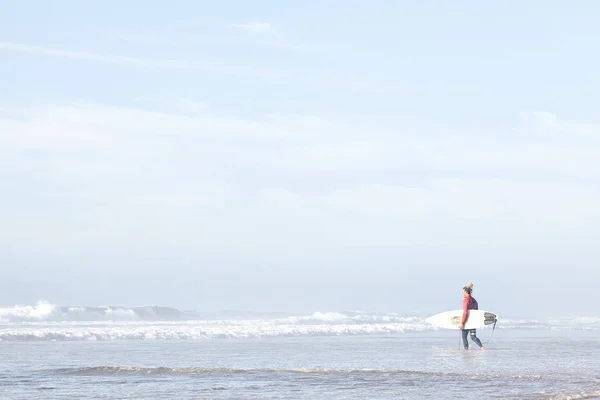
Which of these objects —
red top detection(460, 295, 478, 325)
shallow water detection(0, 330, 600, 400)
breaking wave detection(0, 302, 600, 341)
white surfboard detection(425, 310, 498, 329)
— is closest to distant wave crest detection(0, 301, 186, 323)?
breaking wave detection(0, 302, 600, 341)

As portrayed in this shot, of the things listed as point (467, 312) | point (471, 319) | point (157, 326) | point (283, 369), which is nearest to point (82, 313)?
point (157, 326)

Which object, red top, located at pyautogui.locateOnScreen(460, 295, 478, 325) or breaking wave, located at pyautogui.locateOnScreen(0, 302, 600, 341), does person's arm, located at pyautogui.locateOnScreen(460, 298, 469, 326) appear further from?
breaking wave, located at pyautogui.locateOnScreen(0, 302, 600, 341)

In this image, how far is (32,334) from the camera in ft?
98.8

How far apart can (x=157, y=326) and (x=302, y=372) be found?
88.3ft

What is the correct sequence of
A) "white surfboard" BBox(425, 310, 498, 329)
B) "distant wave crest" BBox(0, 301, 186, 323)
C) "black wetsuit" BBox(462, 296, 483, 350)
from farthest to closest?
"distant wave crest" BBox(0, 301, 186, 323) < "white surfboard" BBox(425, 310, 498, 329) < "black wetsuit" BBox(462, 296, 483, 350)

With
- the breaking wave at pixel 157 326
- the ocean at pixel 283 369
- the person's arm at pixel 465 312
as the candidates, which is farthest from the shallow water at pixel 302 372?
the breaking wave at pixel 157 326

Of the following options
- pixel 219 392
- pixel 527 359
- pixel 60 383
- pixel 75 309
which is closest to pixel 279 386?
pixel 219 392

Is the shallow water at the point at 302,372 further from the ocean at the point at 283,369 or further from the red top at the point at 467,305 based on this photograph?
the red top at the point at 467,305

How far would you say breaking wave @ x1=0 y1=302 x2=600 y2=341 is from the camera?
3148 centimetres

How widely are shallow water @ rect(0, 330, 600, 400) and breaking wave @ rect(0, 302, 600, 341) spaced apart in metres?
6.21

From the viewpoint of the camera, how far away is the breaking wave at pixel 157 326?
3148 centimetres

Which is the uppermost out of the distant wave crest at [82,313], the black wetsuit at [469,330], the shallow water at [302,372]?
the distant wave crest at [82,313]

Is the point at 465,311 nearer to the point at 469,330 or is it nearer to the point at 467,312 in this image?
the point at 467,312

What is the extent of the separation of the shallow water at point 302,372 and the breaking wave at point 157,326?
20.4 ft
